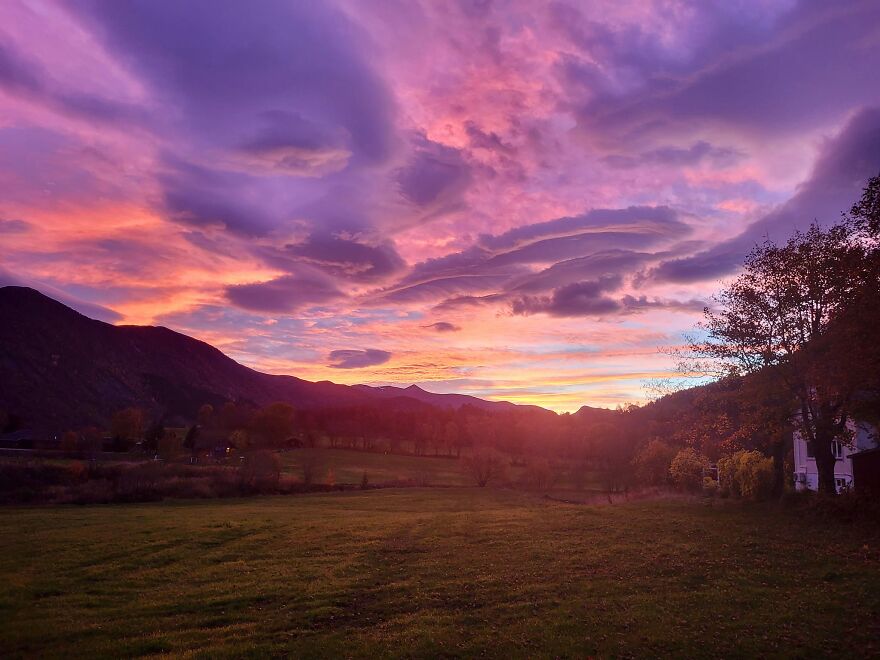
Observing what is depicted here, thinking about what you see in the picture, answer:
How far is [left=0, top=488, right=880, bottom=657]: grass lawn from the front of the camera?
14297mm

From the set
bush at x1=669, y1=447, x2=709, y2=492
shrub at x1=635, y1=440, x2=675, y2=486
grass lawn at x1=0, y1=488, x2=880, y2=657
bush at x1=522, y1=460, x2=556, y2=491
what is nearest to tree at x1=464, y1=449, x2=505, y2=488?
bush at x1=522, y1=460, x2=556, y2=491

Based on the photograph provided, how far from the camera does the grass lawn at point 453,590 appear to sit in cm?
1430

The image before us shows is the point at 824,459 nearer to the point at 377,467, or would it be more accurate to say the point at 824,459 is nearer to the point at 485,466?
the point at 485,466

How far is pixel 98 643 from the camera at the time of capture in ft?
48.3

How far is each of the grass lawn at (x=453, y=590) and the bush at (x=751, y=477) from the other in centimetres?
523

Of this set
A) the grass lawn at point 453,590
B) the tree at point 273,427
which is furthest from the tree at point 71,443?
the grass lawn at point 453,590

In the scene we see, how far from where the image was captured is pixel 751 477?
129ft

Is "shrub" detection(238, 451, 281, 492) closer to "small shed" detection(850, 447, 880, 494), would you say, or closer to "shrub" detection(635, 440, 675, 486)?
"shrub" detection(635, 440, 675, 486)

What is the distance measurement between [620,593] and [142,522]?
35.1 meters

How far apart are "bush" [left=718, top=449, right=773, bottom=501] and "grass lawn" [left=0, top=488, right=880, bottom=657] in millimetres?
5231

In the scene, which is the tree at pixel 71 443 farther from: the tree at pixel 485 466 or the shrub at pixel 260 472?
the tree at pixel 485 466

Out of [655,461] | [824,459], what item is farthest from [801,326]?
[655,461]

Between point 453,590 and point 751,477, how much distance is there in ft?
100

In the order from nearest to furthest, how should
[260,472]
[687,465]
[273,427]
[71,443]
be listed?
[687,465]
[260,472]
[71,443]
[273,427]
